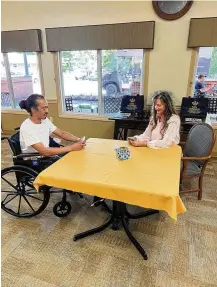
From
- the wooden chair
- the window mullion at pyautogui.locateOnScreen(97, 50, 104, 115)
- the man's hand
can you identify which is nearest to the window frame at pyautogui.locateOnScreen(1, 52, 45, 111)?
the window mullion at pyautogui.locateOnScreen(97, 50, 104, 115)

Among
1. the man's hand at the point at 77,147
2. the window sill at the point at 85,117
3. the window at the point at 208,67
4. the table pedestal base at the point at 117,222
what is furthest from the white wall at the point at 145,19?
the table pedestal base at the point at 117,222

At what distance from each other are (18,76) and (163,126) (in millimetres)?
3412

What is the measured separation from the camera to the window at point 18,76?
157 inches

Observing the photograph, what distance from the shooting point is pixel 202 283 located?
1399mm

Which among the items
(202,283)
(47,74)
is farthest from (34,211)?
(47,74)

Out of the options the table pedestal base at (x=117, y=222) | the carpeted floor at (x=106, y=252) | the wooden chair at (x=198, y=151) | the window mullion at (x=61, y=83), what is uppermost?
the window mullion at (x=61, y=83)

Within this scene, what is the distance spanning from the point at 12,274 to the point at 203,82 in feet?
10.9

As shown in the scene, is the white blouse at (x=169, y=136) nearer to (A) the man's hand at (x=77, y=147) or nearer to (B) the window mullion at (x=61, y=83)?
(A) the man's hand at (x=77, y=147)

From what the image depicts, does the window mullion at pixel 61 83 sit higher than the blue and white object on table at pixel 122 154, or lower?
higher

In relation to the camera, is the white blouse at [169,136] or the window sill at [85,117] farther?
the window sill at [85,117]

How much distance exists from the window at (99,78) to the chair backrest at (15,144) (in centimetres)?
211

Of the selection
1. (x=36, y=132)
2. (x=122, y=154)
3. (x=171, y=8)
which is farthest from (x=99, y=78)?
(x=122, y=154)

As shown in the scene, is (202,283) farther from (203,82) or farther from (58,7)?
(58,7)

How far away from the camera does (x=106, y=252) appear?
5.37ft
